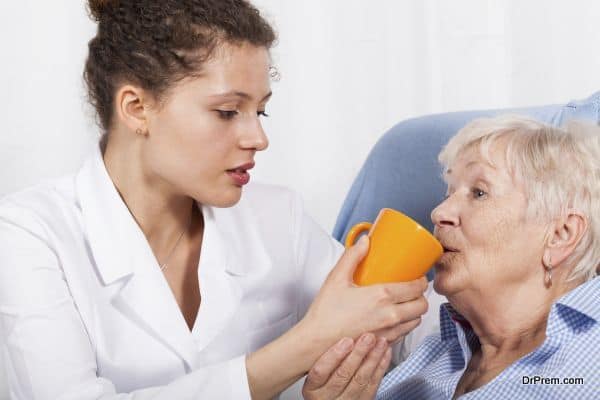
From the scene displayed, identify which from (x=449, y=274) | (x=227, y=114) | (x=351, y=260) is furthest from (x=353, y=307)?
(x=227, y=114)

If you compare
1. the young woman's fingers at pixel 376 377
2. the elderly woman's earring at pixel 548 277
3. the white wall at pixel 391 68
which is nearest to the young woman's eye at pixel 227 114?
the young woman's fingers at pixel 376 377

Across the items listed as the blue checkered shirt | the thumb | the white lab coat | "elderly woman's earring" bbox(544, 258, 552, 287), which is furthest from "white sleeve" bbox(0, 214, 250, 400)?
"elderly woman's earring" bbox(544, 258, 552, 287)

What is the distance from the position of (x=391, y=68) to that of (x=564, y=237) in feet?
4.28

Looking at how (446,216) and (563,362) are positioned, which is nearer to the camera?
(563,362)

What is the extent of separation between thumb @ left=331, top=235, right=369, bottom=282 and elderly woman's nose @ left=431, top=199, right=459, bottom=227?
19 centimetres

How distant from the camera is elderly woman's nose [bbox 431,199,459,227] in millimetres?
1476

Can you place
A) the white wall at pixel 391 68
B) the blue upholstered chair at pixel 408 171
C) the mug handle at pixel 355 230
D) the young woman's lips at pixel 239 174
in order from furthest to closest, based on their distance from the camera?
the white wall at pixel 391 68
the blue upholstered chair at pixel 408 171
the young woman's lips at pixel 239 174
the mug handle at pixel 355 230

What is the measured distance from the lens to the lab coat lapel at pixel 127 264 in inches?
61.7

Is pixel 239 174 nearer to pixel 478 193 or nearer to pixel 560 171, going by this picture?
pixel 478 193

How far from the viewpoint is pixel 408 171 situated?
2.09m

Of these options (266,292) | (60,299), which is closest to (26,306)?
(60,299)

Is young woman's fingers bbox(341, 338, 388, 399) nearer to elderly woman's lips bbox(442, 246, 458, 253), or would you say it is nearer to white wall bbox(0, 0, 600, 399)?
elderly woman's lips bbox(442, 246, 458, 253)

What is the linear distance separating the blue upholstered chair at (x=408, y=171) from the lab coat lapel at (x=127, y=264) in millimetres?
710

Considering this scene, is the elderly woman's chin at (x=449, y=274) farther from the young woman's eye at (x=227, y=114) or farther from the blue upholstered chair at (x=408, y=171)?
the blue upholstered chair at (x=408, y=171)
